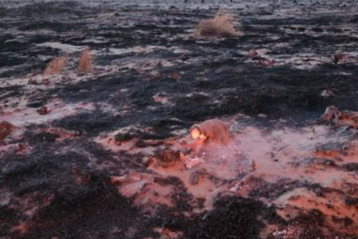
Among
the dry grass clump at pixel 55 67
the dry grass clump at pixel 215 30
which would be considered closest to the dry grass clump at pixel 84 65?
the dry grass clump at pixel 55 67

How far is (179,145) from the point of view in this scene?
411 cm

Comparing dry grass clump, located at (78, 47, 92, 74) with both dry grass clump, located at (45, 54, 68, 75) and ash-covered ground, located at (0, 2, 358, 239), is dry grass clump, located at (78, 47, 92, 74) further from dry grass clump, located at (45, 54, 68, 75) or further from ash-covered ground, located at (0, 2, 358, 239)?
dry grass clump, located at (45, 54, 68, 75)

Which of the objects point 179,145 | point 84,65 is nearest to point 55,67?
point 84,65

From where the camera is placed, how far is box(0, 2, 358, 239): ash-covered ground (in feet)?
9.65

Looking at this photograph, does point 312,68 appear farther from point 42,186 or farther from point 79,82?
point 42,186

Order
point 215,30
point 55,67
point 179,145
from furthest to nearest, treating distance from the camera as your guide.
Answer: point 215,30 → point 55,67 → point 179,145

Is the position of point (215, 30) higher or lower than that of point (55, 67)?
lower

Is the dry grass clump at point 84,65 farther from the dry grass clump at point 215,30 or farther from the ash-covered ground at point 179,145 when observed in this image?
the dry grass clump at point 215,30

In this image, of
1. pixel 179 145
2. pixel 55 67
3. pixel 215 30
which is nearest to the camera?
pixel 179 145

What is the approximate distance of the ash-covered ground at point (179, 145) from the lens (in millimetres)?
2941

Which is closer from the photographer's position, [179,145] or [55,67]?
[179,145]

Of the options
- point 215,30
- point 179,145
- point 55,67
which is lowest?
point 215,30

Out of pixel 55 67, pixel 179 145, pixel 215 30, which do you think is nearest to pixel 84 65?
pixel 55 67

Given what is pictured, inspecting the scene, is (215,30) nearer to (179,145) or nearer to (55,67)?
(55,67)
